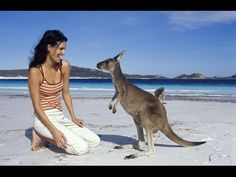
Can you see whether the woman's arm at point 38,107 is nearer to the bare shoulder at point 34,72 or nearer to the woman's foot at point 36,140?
the bare shoulder at point 34,72

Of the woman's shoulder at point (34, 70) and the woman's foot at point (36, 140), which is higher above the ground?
the woman's shoulder at point (34, 70)

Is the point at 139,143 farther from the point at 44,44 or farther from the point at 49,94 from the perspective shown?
the point at 44,44

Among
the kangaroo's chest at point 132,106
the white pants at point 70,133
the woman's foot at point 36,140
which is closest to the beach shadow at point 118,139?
the white pants at point 70,133

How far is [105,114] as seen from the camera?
815 centimetres

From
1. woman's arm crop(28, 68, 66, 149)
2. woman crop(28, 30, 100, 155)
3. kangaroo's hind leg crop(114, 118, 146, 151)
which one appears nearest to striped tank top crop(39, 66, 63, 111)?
woman crop(28, 30, 100, 155)

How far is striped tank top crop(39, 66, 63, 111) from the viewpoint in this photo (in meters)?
4.33

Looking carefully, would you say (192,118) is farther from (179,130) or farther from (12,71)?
(12,71)

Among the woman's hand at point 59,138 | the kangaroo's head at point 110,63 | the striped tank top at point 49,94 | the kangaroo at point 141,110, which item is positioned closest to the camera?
the woman's hand at point 59,138

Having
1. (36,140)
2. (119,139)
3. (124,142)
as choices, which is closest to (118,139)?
(119,139)

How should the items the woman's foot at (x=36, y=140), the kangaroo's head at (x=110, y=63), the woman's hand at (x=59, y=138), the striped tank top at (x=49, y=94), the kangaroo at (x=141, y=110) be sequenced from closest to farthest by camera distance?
the woman's hand at (x=59, y=138) < the kangaroo at (x=141, y=110) < the striped tank top at (x=49, y=94) < the woman's foot at (x=36, y=140) < the kangaroo's head at (x=110, y=63)

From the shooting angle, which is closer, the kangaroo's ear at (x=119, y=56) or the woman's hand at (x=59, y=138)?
the woman's hand at (x=59, y=138)

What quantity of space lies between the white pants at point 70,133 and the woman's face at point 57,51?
616 millimetres

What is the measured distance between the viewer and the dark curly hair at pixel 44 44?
4.18m

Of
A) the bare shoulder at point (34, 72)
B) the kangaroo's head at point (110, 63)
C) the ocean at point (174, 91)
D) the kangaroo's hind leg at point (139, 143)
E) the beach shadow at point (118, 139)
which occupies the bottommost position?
the ocean at point (174, 91)
